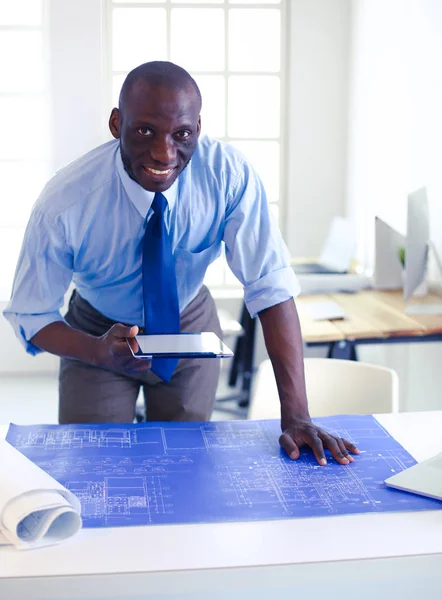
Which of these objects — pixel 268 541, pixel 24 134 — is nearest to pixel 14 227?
pixel 24 134

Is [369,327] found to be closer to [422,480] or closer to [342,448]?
[342,448]

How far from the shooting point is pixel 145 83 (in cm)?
170

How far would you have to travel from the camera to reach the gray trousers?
6.68ft

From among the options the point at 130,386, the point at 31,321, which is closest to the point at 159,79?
the point at 31,321

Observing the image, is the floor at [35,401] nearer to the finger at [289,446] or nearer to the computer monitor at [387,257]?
the computer monitor at [387,257]

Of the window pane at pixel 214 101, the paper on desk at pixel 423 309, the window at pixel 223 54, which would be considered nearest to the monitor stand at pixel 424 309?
the paper on desk at pixel 423 309

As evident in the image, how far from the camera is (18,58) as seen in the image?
4953mm

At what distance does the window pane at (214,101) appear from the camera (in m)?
5.03

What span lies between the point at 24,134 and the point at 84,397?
10.9ft

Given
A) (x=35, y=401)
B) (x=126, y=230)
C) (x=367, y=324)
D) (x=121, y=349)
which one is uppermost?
(x=126, y=230)

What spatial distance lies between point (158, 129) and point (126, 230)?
30 cm

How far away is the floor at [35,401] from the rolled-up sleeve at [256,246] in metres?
2.39

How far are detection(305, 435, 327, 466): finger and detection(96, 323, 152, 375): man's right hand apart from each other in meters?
→ 0.38

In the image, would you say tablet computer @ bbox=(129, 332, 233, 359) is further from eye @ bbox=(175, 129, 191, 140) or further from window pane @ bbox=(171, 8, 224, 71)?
window pane @ bbox=(171, 8, 224, 71)
